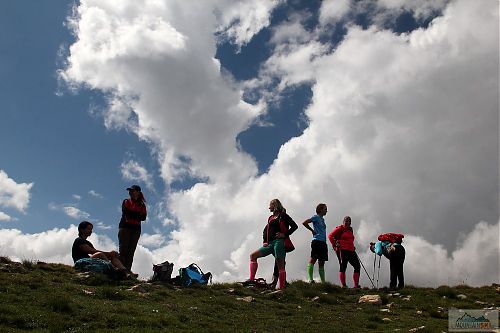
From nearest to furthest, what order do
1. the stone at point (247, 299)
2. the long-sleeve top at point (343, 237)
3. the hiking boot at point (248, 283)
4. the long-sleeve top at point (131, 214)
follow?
the stone at point (247, 299) < the hiking boot at point (248, 283) < the long-sleeve top at point (131, 214) < the long-sleeve top at point (343, 237)

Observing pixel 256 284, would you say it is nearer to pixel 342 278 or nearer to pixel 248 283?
pixel 248 283

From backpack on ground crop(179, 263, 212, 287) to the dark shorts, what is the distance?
4.25 meters

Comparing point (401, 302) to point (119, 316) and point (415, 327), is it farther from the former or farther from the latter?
point (119, 316)

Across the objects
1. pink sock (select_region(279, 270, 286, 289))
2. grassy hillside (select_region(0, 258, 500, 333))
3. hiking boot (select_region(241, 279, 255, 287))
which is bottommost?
grassy hillside (select_region(0, 258, 500, 333))

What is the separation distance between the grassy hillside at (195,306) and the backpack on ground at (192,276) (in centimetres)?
58

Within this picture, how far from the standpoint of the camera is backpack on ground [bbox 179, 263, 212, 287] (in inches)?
560

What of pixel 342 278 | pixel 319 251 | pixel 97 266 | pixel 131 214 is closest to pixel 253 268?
pixel 319 251

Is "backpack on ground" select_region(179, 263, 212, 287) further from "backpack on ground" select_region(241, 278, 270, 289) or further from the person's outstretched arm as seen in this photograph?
the person's outstretched arm

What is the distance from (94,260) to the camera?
13.5 m

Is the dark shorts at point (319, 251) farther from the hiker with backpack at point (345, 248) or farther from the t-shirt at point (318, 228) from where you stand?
the hiker with backpack at point (345, 248)

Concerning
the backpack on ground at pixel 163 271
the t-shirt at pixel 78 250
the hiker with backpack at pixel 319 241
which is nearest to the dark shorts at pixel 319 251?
the hiker with backpack at pixel 319 241

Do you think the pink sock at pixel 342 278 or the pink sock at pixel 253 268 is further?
the pink sock at pixel 342 278

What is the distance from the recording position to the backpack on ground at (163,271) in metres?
14.0

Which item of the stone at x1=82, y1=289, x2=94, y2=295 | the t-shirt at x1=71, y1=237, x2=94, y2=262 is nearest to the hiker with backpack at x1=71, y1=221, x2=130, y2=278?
the t-shirt at x1=71, y1=237, x2=94, y2=262
